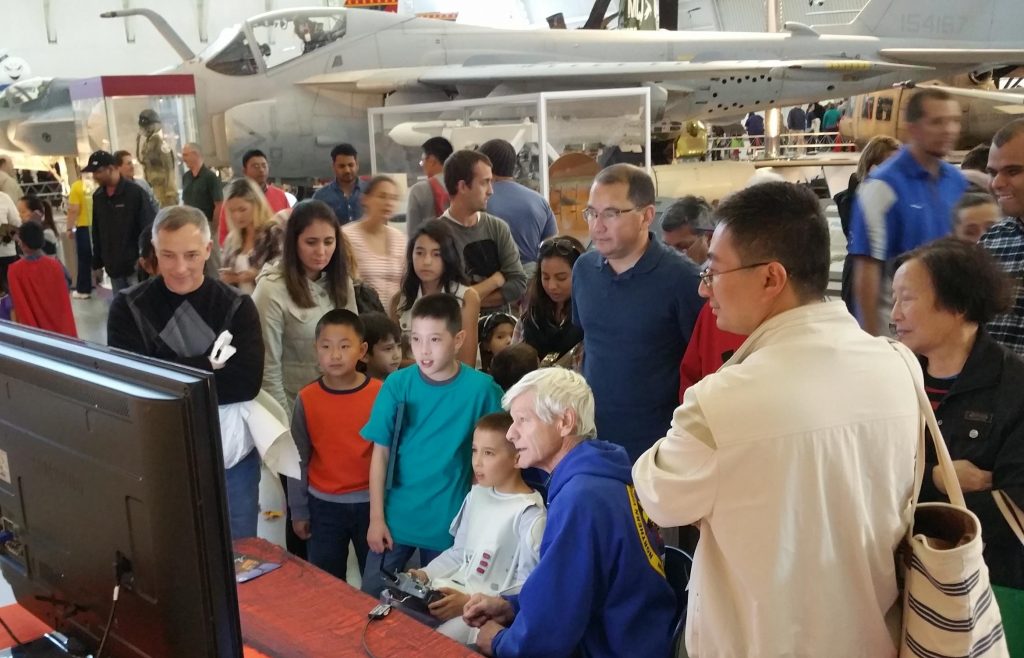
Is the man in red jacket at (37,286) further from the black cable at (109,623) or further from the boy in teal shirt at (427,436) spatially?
the black cable at (109,623)

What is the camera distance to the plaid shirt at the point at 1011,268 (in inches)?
106

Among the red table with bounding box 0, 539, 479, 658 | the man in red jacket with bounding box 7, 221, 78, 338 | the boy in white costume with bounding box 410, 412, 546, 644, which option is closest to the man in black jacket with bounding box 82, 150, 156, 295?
the man in red jacket with bounding box 7, 221, 78, 338

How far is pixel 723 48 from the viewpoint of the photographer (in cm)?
1206

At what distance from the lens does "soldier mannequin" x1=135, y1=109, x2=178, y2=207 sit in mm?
9078

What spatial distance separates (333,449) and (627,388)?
1.01 m

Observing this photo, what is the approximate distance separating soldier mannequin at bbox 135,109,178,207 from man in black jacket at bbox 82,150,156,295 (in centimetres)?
204

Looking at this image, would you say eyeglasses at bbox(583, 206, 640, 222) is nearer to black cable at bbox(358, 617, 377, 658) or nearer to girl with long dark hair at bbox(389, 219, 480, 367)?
girl with long dark hair at bbox(389, 219, 480, 367)

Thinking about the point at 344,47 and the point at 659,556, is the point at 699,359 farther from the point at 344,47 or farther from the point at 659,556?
the point at 344,47

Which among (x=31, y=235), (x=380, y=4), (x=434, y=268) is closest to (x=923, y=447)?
(x=434, y=268)

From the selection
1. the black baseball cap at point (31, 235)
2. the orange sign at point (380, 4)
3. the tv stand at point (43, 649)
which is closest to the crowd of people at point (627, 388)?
the tv stand at point (43, 649)

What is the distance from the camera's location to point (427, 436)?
284 centimetres

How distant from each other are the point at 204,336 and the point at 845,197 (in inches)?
155

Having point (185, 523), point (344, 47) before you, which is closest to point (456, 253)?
point (185, 523)

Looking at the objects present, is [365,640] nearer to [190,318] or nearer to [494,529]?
[494,529]
